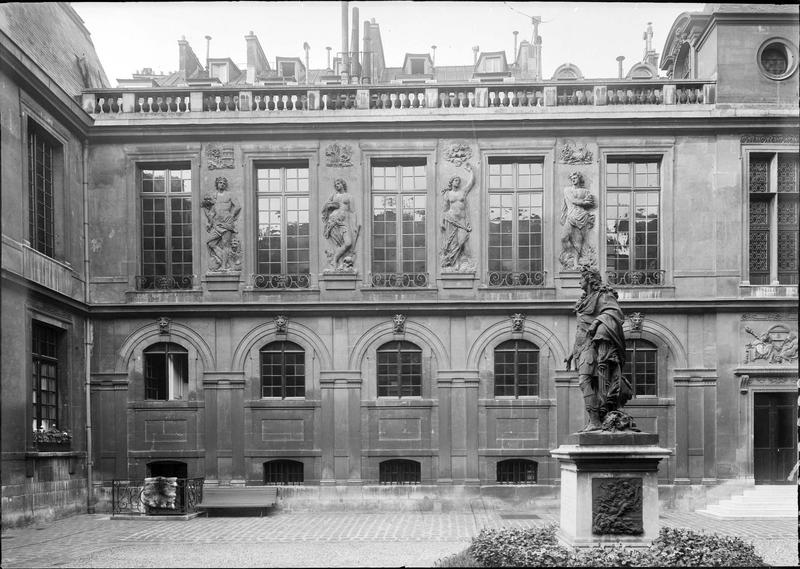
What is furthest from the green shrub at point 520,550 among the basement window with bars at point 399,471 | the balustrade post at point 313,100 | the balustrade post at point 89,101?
the balustrade post at point 89,101

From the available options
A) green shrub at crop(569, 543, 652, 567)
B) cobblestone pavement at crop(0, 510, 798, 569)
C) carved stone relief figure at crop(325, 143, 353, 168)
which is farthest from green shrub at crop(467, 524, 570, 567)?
carved stone relief figure at crop(325, 143, 353, 168)

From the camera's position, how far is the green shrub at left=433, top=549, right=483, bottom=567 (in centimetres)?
1134

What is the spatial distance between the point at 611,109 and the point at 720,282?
5458mm

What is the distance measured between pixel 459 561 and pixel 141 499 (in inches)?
406

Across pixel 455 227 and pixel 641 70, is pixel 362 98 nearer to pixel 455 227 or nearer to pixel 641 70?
pixel 455 227

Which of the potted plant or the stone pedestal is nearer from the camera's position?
the stone pedestal

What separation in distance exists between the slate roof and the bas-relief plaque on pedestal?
15.2 meters

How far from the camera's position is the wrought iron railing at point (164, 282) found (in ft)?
70.5

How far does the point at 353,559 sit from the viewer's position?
43.4 feet

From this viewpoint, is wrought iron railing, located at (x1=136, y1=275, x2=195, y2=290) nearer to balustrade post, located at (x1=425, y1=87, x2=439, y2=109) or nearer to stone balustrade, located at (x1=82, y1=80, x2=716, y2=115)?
stone balustrade, located at (x1=82, y1=80, x2=716, y2=115)

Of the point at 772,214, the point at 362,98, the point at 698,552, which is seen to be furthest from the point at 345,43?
the point at 698,552

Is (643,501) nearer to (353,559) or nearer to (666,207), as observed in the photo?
(353,559)

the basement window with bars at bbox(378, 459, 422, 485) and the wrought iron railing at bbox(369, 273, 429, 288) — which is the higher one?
the wrought iron railing at bbox(369, 273, 429, 288)

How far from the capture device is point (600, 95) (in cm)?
2141
